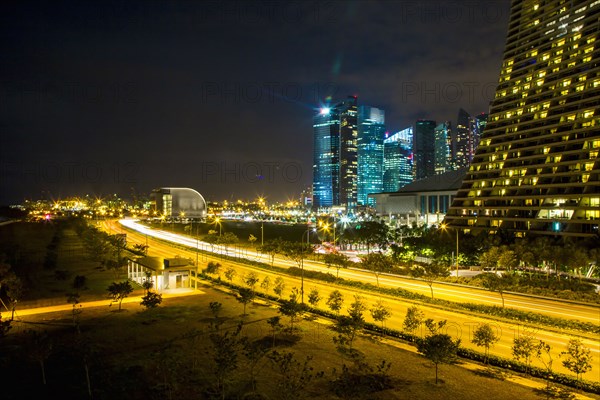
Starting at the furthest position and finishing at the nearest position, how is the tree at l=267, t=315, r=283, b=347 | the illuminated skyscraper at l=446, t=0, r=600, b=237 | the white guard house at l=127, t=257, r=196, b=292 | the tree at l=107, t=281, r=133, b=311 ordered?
the illuminated skyscraper at l=446, t=0, r=600, b=237 < the white guard house at l=127, t=257, r=196, b=292 < the tree at l=107, t=281, r=133, b=311 < the tree at l=267, t=315, r=283, b=347

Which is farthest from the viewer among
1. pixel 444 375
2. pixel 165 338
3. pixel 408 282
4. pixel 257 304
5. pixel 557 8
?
pixel 557 8

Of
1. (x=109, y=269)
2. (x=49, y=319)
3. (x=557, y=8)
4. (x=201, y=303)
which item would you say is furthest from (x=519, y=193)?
(x=49, y=319)

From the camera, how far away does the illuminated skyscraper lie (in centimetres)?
6338

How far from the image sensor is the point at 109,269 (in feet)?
159

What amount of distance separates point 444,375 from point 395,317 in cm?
978

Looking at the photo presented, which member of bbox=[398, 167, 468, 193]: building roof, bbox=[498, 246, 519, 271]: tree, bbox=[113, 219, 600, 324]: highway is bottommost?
bbox=[113, 219, 600, 324]: highway

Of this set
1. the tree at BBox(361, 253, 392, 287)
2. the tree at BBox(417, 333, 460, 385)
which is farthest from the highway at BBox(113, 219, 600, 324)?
the tree at BBox(417, 333, 460, 385)

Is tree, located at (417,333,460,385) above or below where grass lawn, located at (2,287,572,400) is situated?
above

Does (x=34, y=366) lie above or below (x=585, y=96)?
below

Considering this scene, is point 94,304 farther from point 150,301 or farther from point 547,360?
point 547,360

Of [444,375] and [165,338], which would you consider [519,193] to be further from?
[165,338]

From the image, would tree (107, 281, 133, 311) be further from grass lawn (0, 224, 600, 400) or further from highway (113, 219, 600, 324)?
highway (113, 219, 600, 324)

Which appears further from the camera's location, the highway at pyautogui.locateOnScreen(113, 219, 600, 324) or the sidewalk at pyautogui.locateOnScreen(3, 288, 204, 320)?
the highway at pyautogui.locateOnScreen(113, 219, 600, 324)

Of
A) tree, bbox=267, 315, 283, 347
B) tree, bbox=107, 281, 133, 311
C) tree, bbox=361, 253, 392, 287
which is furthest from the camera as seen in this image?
tree, bbox=361, 253, 392, 287
